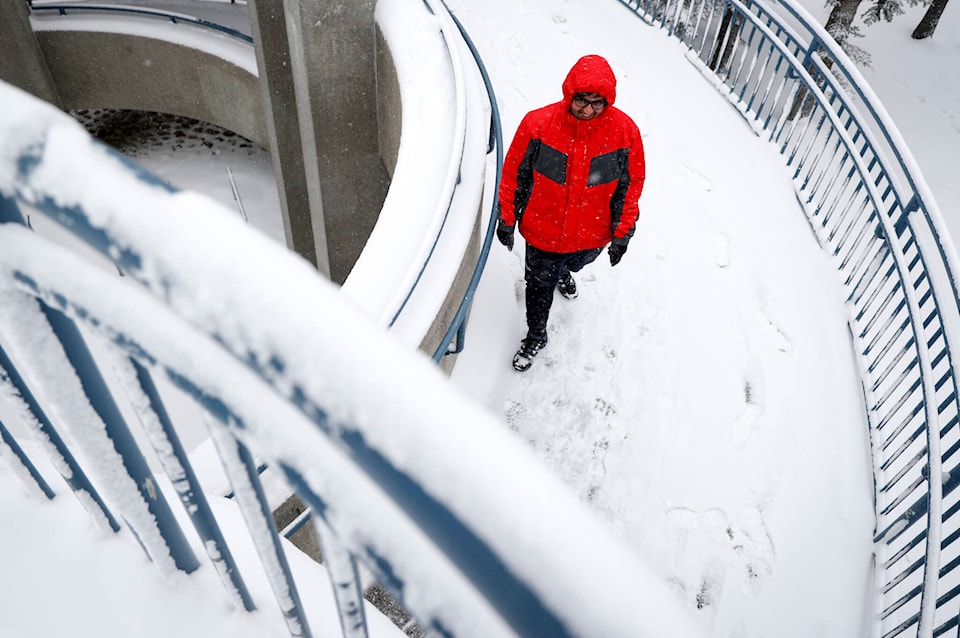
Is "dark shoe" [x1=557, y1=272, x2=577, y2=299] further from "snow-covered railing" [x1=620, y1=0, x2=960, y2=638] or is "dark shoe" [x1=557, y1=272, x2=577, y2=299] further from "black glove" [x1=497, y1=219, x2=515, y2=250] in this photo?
"snow-covered railing" [x1=620, y1=0, x2=960, y2=638]

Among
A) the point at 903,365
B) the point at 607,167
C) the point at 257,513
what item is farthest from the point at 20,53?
the point at 903,365

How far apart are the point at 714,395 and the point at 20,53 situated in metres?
11.4

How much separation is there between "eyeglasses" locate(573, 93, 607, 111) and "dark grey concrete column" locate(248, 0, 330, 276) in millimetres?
2955

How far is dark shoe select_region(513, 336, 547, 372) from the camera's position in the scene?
4109mm

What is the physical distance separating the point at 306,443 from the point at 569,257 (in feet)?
10.8

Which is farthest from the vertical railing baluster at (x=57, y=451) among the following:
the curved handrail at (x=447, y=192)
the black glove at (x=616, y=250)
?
the black glove at (x=616, y=250)

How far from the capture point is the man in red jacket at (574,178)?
3.07 metres

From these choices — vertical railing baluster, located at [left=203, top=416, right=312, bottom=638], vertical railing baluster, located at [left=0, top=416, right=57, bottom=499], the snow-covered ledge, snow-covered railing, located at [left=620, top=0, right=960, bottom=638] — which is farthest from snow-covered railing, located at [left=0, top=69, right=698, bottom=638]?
snow-covered railing, located at [left=620, top=0, right=960, bottom=638]

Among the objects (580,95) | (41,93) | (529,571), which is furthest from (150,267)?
(41,93)

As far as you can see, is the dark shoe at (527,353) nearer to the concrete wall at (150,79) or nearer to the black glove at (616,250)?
the black glove at (616,250)

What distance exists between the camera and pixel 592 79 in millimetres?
2898

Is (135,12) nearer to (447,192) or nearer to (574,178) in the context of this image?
(447,192)

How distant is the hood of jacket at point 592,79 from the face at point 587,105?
41mm

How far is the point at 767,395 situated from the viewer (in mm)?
3949
